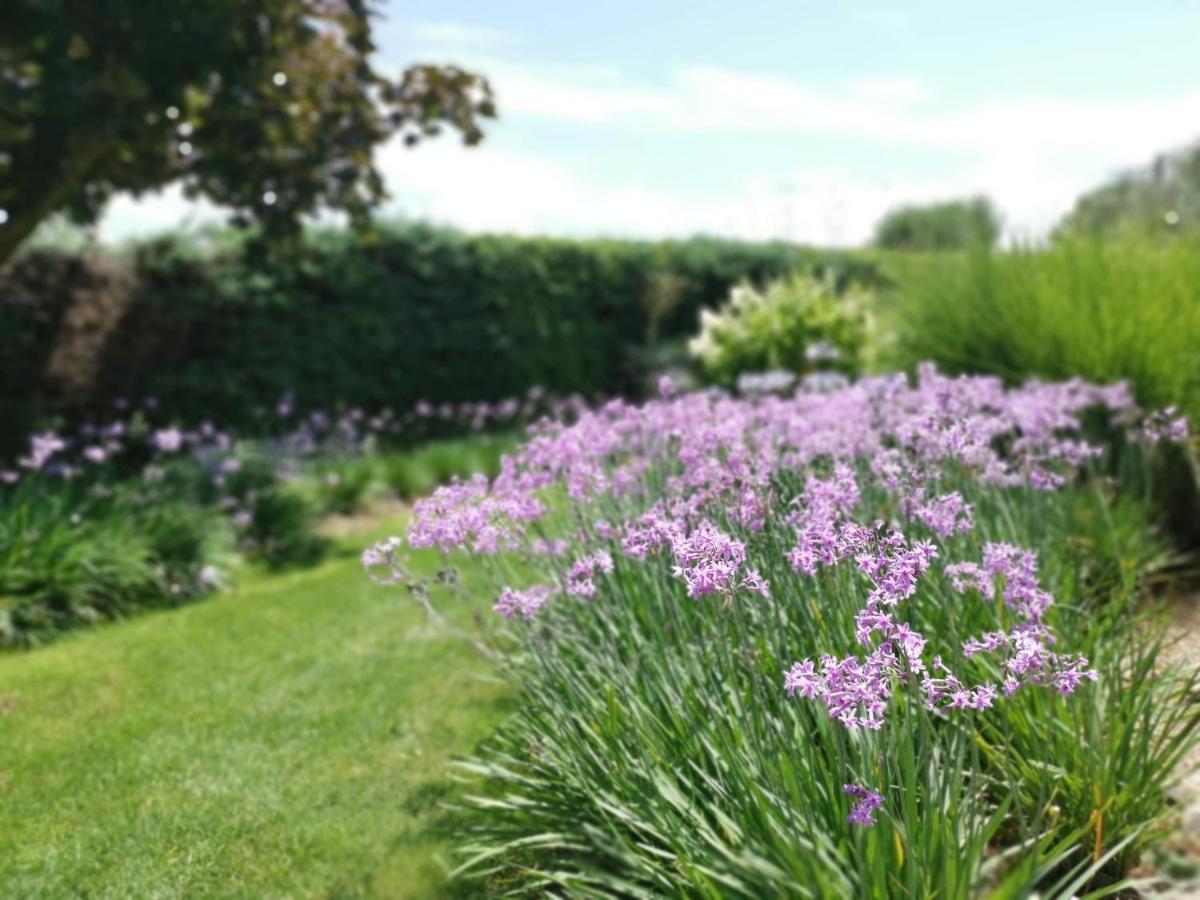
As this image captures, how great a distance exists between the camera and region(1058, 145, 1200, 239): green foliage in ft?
35.7

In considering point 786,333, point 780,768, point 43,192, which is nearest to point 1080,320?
point 786,333

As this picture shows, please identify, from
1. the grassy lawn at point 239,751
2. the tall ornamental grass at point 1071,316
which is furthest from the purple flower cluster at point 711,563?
the tall ornamental grass at point 1071,316

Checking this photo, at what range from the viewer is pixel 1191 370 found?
7848 millimetres

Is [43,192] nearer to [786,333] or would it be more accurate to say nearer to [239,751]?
[239,751]

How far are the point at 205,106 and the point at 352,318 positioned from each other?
14.8 ft

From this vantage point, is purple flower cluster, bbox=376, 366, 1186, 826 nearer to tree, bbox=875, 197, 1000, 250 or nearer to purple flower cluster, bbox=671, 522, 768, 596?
purple flower cluster, bbox=671, 522, 768, 596

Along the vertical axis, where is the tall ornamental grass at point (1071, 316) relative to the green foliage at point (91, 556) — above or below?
above

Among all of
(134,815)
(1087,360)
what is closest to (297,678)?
(134,815)

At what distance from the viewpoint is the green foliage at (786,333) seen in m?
11.3

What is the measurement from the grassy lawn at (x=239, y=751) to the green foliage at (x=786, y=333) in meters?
5.86

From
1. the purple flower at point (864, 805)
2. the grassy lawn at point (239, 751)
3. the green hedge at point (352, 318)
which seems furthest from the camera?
the green hedge at point (352, 318)

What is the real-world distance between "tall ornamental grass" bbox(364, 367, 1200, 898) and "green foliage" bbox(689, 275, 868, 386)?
21.1 feet

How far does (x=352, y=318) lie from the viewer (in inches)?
528

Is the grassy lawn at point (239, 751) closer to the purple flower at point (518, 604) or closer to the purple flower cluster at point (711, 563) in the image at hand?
the purple flower at point (518, 604)
